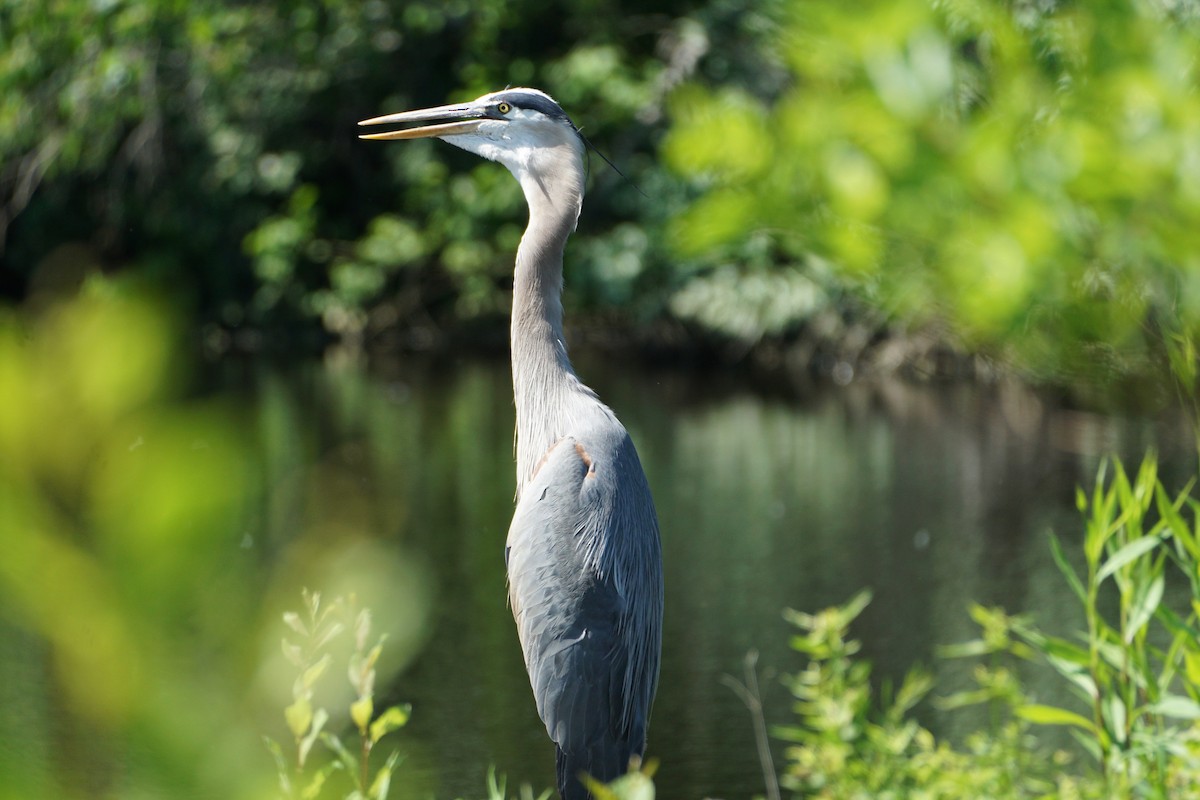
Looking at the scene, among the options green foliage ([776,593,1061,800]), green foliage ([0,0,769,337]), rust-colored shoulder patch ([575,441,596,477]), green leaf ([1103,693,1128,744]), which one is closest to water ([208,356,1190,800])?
rust-colored shoulder patch ([575,441,596,477])

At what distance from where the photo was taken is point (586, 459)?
303 centimetres

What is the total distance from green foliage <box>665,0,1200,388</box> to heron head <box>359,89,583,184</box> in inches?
91.4

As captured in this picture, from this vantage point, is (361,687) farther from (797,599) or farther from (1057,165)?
(797,599)

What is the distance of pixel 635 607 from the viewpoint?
3080 mm

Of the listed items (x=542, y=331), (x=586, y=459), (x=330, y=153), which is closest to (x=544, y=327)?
(x=542, y=331)

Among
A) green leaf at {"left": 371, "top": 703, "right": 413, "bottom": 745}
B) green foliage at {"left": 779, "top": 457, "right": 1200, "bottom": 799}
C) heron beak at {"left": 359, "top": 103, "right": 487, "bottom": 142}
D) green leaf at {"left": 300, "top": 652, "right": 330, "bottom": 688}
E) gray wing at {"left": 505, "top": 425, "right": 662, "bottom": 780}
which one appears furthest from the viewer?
heron beak at {"left": 359, "top": 103, "right": 487, "bottom": 142}

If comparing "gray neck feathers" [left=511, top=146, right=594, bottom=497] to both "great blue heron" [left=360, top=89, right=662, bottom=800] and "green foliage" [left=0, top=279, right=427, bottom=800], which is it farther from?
"green foliage" [left=0, top=279, right=427, bottom=800]

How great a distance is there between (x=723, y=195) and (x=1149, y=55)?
0.32m

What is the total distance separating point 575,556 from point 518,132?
1118mm

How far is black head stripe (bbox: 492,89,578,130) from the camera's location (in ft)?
11.3

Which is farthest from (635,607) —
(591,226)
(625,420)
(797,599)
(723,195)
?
(591,226)

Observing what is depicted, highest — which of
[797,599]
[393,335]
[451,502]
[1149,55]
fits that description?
[1149,55]

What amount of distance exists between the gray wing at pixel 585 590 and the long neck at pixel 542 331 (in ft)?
0.52

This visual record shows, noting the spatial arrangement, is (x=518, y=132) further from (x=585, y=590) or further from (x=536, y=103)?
(x=585, y=590)
